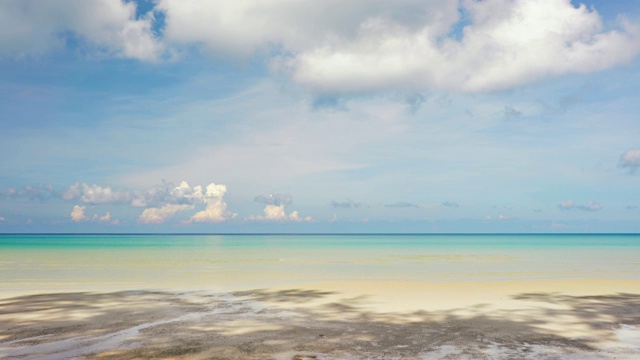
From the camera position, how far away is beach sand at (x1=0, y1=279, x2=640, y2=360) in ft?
29.7

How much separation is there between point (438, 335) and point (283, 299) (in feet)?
22.0

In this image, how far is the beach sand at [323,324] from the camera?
9039 millimetres

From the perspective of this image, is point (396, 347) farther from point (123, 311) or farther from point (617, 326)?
point (123, 311)

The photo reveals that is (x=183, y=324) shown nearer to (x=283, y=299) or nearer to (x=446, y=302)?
(x=283, y=299)

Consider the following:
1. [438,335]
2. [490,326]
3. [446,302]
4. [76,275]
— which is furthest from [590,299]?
[76,275]

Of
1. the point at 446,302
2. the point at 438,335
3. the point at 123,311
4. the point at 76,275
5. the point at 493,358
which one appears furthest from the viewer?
the point at 76,275

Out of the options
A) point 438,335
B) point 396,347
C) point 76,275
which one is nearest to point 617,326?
point 438,335

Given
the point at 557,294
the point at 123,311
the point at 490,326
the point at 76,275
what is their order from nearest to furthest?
the point at 490,326 → the point at 123,311 → the point at 557,294 → the point at 76,275

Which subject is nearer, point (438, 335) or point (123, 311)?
point (438, 335)

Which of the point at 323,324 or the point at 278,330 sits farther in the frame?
the point at 323,324

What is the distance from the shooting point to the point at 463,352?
8.98 meters

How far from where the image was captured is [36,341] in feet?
32.2

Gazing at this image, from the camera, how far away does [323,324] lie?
11.5 meters

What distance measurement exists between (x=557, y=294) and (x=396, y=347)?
409 inches
